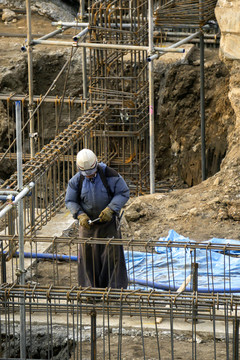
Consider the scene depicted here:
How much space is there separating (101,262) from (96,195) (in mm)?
786

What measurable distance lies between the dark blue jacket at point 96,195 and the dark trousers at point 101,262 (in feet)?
0.74

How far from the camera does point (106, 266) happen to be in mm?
9969

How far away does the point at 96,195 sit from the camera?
9891mm

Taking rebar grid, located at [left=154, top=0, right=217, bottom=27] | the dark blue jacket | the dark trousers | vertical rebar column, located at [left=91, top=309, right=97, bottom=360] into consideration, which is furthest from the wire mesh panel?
rebar grid, located at [left=154, top=0, right=217, bottom=27]

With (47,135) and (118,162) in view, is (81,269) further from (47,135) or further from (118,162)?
(47,135)

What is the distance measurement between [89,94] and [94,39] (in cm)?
98

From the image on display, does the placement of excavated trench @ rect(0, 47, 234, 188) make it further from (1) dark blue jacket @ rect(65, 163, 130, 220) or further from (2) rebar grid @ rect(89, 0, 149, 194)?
(1) dark blue jacket @ rect(65, 163, 130, 220)

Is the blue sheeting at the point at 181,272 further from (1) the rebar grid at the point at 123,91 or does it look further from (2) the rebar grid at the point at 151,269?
(1) the rebar grid at the point at 123,91

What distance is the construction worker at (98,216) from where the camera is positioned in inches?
387

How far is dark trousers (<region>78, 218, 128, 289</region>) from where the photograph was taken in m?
9.97

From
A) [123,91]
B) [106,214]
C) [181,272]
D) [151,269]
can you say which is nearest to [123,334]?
[106,214]

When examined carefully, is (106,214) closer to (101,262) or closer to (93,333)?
(101,262)

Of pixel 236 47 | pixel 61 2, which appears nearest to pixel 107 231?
pixel 236 47

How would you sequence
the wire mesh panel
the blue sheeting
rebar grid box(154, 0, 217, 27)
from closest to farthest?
the wire mesh panel
the blue sheeting
rebar grid box(154, 0, 217, 27)
